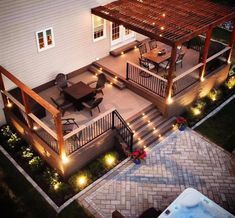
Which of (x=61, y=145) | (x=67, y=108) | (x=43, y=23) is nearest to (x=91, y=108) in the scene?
(x=67, y=108)

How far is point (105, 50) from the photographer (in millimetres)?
18000

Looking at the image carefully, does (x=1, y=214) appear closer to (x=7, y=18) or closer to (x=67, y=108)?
(x=67, y=108)

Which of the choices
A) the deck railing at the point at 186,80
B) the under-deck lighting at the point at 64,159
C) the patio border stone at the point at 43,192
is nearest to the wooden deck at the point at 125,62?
the deck railing at the point at 186,80

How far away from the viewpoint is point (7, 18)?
1318 cm

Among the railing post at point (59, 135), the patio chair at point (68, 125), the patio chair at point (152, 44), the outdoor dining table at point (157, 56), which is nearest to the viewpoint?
the railing post at point (59, 135)

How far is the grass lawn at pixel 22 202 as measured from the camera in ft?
39.2

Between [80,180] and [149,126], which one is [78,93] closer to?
[149,126]

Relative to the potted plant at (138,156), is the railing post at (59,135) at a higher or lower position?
higher

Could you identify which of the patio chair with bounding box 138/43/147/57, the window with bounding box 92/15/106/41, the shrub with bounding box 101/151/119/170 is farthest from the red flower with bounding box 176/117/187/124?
the window with bounding box 92/15/106/41

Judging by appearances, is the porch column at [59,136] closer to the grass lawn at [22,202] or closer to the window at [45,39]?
the grass lawn at [22,202]

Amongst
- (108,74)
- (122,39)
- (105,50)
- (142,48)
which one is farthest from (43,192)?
(122,39)

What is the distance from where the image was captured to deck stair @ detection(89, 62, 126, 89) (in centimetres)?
1647

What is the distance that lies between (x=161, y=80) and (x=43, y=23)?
570cm

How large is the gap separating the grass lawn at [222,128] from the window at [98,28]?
678 centimetres
